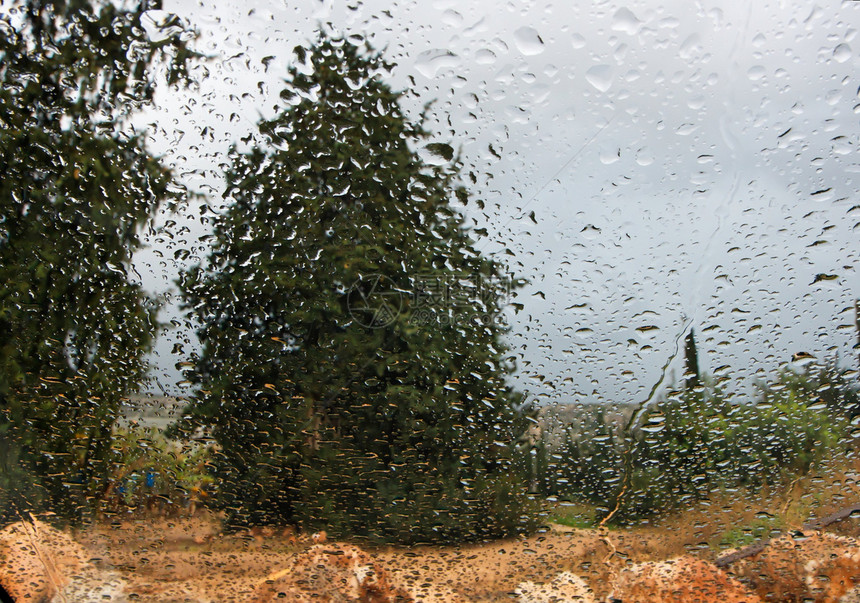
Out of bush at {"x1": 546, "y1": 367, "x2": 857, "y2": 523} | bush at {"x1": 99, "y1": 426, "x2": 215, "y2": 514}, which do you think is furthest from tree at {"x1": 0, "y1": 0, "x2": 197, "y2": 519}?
bush at {"x1": 546, "y1": 367, "x2": 857, "y2": 523}

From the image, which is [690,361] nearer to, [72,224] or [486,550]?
[486,550]

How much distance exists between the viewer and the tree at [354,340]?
1943 mm

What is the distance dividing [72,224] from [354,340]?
114cm

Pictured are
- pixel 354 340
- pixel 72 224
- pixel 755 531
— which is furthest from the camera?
pixel 72 224

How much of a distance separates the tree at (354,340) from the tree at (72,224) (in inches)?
13.2

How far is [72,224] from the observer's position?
7.08 feet

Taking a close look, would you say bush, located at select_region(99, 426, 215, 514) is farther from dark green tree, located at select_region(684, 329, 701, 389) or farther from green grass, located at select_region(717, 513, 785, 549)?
green grass, located at select_region(717, 513, 785, 549)

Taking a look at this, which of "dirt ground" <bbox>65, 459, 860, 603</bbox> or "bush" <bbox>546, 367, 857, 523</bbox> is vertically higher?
"bush" <bbox>546, 367, 857, 523</bbox>

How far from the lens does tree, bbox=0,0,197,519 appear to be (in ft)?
6.84

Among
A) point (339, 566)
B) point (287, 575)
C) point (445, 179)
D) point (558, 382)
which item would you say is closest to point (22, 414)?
point (287, 575)

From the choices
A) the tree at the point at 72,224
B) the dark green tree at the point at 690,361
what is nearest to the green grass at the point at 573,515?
the dark green tree at the point at 690,361

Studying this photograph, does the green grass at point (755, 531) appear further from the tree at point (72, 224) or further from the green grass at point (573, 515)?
the tree at point (72, 224)

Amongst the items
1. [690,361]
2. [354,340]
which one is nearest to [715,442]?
[690,361]

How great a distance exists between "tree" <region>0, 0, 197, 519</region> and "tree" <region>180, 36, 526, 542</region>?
334 millimetres
